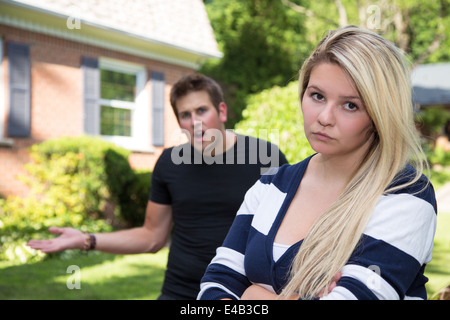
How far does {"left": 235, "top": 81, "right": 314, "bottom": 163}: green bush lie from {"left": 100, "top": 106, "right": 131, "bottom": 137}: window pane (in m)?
4.10

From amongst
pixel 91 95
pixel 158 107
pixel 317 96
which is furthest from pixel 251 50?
pixel 317 96

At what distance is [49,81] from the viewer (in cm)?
866

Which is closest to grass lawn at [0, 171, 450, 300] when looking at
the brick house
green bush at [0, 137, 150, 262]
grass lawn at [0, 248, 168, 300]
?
grass lawn at [0, 248, 168, 300]

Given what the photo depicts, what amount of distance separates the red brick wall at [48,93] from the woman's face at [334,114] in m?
7.53

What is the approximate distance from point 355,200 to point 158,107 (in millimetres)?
9583

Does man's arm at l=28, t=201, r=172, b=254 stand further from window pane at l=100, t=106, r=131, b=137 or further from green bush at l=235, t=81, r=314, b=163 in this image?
window pane at l=100, t=106, r=131, b=137

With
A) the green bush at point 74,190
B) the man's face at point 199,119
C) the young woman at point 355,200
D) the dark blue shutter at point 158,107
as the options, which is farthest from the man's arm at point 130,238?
the dark blue shutter at point 158,107

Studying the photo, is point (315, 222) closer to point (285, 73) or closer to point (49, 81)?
point (49, 81)

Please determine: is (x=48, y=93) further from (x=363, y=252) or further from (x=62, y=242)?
(x=363, y=252)

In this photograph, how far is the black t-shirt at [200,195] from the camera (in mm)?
2893

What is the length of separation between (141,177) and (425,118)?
1886 centimetres

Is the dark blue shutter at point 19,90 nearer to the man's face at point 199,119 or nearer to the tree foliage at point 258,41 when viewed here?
the man's face at point 199,119

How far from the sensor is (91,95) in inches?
366

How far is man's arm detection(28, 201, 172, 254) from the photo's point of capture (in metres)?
2.49
